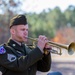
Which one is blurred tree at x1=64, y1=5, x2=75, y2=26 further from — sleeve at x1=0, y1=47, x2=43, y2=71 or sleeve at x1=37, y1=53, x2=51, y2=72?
sleeve at x1=0, y1=47, x2=43, y2=71

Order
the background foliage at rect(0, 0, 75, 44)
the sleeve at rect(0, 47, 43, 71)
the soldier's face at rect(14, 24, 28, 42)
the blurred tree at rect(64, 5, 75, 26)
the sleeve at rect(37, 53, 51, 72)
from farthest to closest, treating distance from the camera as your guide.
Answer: the blurred tree at rect(64, 5, 75, 26), the background foliage at rect(0, 0, 75, 44), the sleeve at rect(37, 53, 51, 72), the soldier's face at rect(14, 24, 28, 42), the sleeve at rect(0, 47, 43, 71)

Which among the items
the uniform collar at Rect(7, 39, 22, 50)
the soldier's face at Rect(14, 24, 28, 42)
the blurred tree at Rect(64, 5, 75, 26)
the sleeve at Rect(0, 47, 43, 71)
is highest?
the soldier's face at Rect(14, 24, 28, 42)

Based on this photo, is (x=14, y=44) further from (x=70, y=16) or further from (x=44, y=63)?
(x=70, y=16)

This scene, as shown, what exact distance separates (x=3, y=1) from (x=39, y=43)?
15.7 m

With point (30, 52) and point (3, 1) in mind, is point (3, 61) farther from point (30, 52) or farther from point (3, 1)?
point (3, 1)

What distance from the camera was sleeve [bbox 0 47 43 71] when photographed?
3.49 metres

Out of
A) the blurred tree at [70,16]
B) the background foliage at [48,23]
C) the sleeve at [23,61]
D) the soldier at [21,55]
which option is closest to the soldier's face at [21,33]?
the soldier at [21,55]

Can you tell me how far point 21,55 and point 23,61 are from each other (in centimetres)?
17

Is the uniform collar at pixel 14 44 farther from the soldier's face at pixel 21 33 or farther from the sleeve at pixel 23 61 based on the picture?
the sleeve at pixel 23 61

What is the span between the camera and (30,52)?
358 cm

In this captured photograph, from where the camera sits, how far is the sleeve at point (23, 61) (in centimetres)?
349

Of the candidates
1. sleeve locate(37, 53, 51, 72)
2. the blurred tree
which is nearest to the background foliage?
the blurred tree

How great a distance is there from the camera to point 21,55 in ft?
12.0

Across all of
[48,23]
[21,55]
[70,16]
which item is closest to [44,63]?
[21,55]
